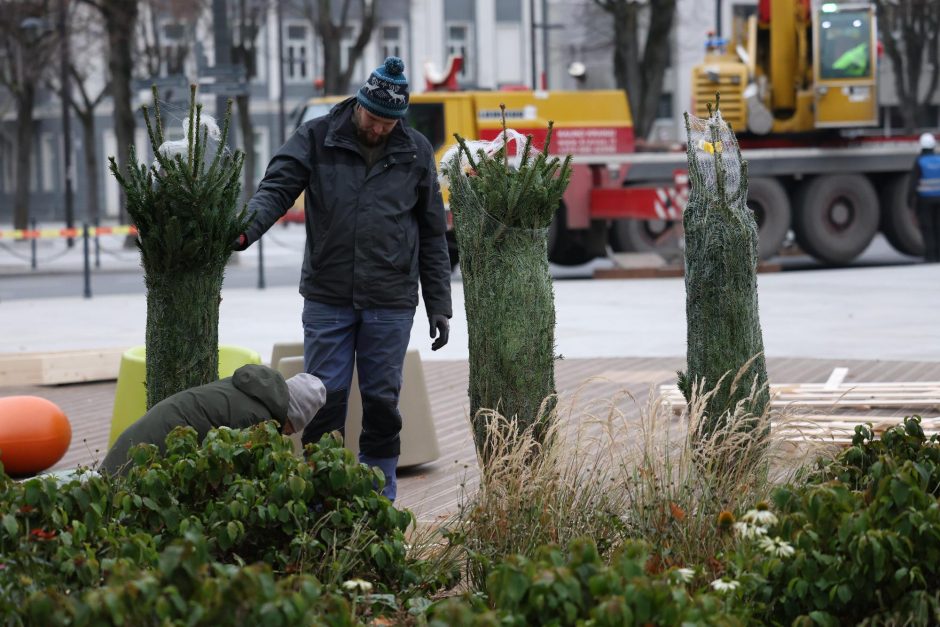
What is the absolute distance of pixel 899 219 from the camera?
71.3 ft

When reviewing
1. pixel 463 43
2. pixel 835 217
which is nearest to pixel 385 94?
pixel 835 217

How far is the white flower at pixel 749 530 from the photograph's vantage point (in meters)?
3.66

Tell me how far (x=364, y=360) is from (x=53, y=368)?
5.33 metres

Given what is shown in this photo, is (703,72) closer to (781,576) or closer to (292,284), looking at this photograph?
(292,284)

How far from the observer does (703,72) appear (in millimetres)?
22250

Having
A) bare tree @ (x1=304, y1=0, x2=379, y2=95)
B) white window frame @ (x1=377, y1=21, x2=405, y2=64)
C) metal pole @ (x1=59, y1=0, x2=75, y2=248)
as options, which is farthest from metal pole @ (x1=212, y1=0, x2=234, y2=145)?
white window frame @ (x1=377, y1=21, x2=405, y2=64)

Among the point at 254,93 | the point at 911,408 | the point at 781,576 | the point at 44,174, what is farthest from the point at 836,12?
the point at 44,174

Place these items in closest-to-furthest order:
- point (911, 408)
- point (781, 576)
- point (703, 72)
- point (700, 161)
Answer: point (781, 576) → point (700, 161) → point (911, 408) → point (703, 72)

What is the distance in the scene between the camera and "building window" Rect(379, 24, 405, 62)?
5425 cm

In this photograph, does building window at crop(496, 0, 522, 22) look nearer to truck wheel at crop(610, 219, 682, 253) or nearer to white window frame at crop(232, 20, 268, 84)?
white window frame at crop(232, 20, 268, 84)

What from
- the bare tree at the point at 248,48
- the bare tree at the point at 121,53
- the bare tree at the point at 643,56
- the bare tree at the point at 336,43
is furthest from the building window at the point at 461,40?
the bare tree at the point at 121,53

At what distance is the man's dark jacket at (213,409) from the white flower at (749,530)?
71.8 inches

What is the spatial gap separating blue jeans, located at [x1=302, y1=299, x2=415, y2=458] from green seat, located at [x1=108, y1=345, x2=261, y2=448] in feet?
3.56

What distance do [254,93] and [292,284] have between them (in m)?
36.4
